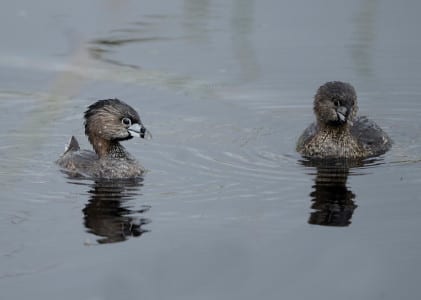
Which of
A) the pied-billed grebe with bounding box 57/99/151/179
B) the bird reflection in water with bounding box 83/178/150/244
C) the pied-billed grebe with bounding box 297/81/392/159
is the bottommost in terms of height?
the bird reflection in water with bounding box 83/178/150/244

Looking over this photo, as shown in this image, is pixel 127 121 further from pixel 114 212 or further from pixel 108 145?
pixel 114 212

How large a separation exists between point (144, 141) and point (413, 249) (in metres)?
4.91

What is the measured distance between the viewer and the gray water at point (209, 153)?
29.3 feet

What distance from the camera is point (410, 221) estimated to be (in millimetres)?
10180

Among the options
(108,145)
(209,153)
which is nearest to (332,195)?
(209,153)

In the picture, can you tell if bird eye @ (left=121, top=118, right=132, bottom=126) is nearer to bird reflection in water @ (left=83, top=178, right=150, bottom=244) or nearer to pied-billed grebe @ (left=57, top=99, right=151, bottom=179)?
pied-billed grebe @ (left=57, top=99, right=151, bottom=179)

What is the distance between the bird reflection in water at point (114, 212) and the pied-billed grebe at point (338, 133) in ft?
7.70

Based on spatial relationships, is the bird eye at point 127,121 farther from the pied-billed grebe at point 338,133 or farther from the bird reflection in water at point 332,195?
the pied-billed grebe at point 338,133

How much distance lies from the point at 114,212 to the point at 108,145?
2190 millimetres

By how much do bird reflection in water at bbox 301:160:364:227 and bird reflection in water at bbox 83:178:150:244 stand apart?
157 cm

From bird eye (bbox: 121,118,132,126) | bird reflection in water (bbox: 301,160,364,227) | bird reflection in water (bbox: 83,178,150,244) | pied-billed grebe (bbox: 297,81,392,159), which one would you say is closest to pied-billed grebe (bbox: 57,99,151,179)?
bird eye (bbox: 121,118,132,126)

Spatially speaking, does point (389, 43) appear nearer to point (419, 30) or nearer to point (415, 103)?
point (419, 30)

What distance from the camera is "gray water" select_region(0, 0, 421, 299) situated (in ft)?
29.3

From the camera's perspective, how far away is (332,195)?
1120 centimetres
